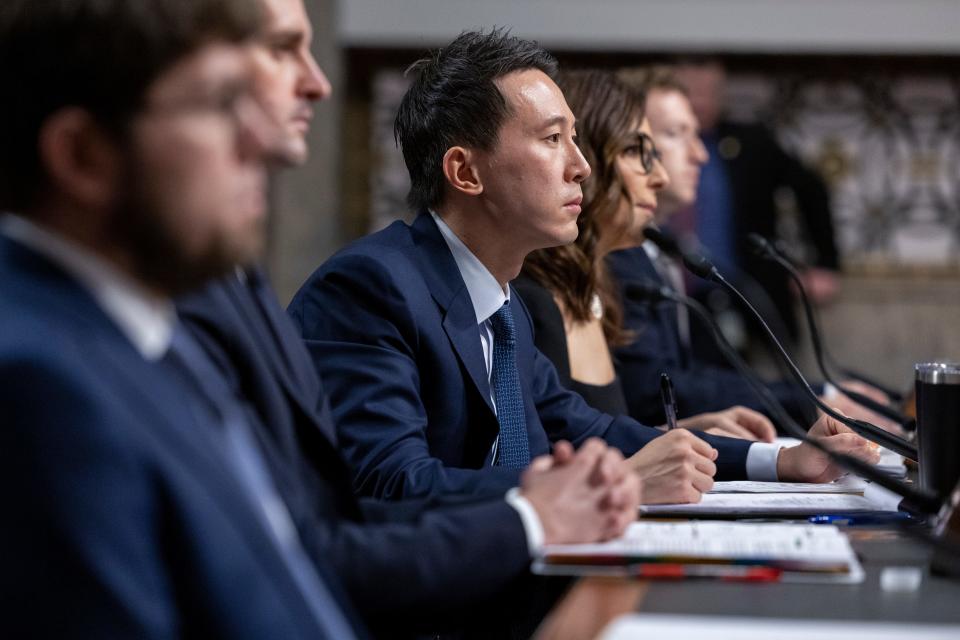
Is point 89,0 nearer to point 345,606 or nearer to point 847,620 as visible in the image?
point 345,606

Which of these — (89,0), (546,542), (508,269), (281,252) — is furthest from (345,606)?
(281,252)

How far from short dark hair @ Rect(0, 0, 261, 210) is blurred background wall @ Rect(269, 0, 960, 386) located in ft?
16.6

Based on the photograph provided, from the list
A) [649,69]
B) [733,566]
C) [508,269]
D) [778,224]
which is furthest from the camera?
[778,224]

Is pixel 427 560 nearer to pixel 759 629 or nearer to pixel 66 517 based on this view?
pixel 759 629

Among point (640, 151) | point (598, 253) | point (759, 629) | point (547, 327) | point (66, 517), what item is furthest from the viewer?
Result: point (640, 151)

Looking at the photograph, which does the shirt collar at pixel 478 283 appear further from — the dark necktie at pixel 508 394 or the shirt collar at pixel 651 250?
the shirt collar at pixel 651 250

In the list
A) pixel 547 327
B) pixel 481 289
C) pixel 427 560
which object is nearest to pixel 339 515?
pixel 427 560

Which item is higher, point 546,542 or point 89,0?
point 89,0

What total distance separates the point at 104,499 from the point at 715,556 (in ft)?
2.31

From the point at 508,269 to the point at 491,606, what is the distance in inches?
26.3

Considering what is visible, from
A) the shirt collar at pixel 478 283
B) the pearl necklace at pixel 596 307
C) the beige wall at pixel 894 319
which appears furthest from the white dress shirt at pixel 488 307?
the beige wall at pixel 894 319

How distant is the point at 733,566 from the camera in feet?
4.49

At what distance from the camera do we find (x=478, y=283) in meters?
2.21

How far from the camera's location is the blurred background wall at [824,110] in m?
6.06
